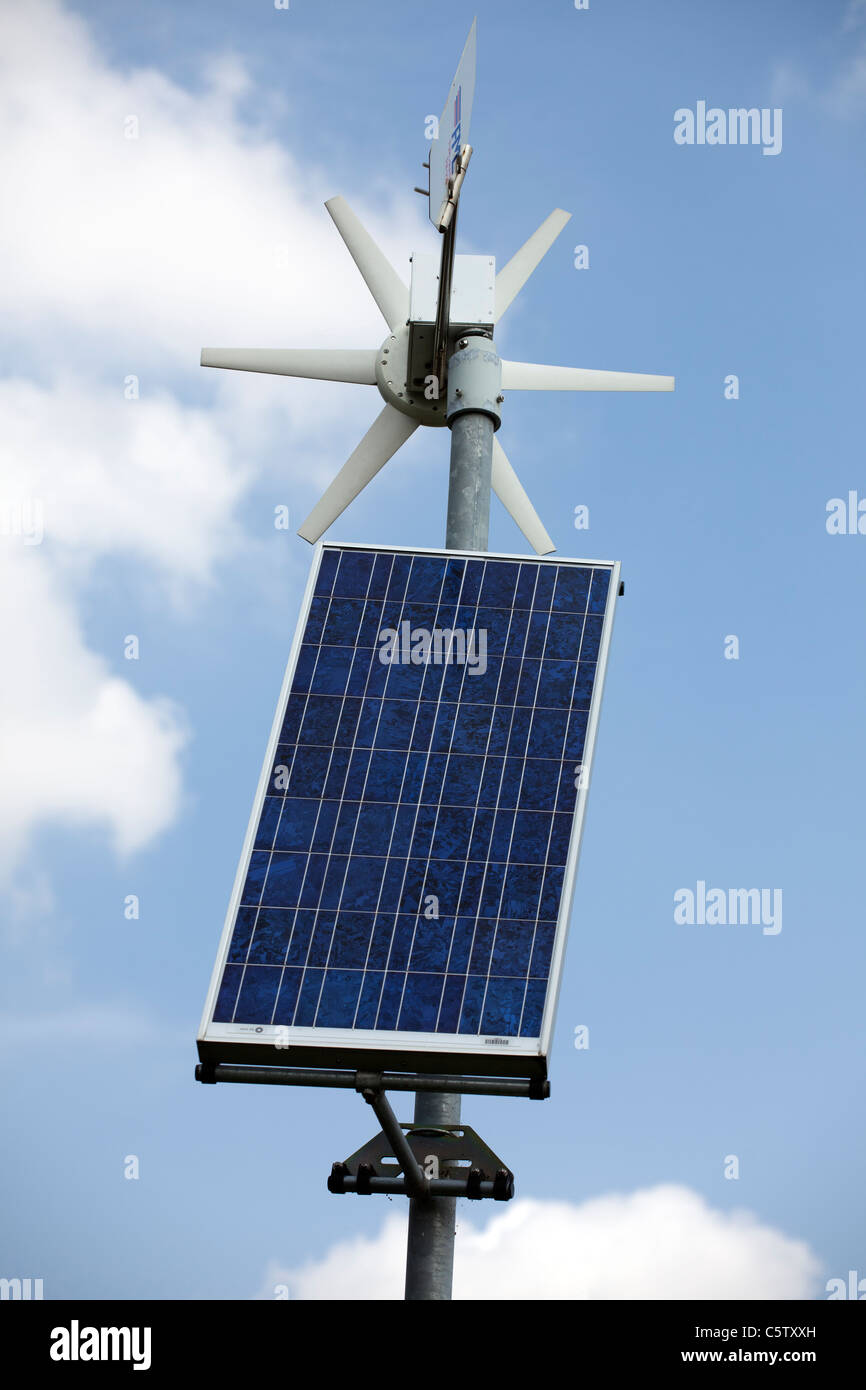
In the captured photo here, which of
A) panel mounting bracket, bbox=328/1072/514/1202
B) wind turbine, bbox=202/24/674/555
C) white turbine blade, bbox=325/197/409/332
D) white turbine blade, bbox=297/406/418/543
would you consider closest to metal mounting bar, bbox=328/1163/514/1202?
panel mounting bracket, bbox=328/1072/514/1202

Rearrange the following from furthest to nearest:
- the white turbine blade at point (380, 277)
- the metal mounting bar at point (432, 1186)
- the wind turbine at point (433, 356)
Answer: the white turbine blade at point (380, 277) → the wind turbine at point (433, 356) → the metal mounting bar at point (432, 1186)

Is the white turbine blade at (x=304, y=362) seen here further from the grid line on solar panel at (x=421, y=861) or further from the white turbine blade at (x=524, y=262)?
the grid line on solar panel at (x=421, y=861)

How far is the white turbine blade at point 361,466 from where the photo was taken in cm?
2439

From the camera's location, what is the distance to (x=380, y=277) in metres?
25.0

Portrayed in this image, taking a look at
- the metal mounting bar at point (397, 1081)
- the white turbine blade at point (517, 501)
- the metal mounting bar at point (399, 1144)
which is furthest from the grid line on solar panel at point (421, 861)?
the white turbine blade at point (517, 501)

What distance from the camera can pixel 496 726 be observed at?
57.8 ft

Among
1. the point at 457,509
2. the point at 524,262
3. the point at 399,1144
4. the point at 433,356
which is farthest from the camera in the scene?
the point at 524,262

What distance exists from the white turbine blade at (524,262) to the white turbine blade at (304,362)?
89.4 inches

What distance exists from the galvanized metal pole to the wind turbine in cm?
6

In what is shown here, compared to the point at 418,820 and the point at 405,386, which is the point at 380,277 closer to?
the point at 405,386

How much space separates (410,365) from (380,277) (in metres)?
2.04

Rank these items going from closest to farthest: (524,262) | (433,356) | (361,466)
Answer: (433,356) < (361,466) < (524,262)

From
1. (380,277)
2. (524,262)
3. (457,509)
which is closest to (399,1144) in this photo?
(457,509)

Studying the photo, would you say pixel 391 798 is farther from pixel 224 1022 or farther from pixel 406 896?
pixel 224 1022
